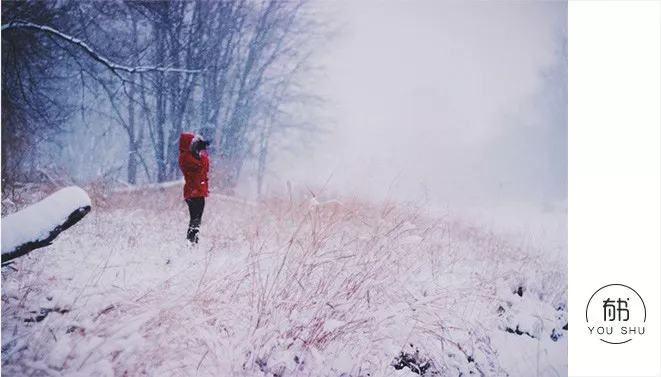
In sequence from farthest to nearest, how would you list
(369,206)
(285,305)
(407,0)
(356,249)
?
(407,0) < (369,206) < (356,249) < (285,305)

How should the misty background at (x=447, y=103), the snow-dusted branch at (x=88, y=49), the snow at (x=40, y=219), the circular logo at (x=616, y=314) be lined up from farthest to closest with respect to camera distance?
the circular logo at (x=616, y=314)
the misty background at (x=447, y=103)
the snow-dusted branch at (x=88, y=49)
the snow at (x=40, y=219)

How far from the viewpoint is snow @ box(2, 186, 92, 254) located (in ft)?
6.17

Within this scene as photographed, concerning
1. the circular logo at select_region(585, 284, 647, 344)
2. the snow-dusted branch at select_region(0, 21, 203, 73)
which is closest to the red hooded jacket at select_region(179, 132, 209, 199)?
the snow-dusted branch at select_region(0, 21, 203, 73)

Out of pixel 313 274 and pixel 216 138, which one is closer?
pixel 313 274

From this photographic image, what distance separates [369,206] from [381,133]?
1.40ft

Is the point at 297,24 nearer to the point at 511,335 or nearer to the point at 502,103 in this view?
the point at 502,103

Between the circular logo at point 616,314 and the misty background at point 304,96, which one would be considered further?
the circular logo at point 616,314

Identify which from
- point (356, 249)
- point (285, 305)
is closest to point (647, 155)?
point (356, 249)

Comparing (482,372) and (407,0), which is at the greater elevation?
(407,0)

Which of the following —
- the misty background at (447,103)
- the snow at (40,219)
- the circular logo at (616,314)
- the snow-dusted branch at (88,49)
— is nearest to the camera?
the snow at (40,219)

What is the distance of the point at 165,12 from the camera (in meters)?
2.34

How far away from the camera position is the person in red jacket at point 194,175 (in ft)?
7.41

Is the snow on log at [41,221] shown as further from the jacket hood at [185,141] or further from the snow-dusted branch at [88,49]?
the snow-dusted branch at [88,49]

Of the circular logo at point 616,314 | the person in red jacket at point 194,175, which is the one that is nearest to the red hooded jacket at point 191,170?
the person in red jacket at point 194,175
